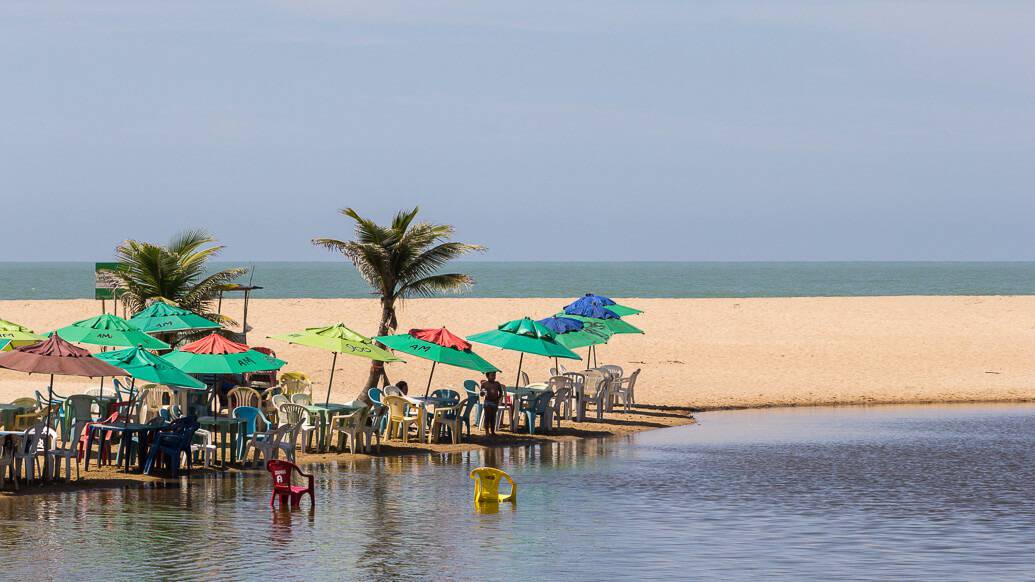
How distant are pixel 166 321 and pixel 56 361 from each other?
6093 millimetres

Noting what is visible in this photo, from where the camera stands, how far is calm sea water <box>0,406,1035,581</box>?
13.2 metres

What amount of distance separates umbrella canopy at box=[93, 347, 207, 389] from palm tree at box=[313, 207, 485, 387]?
10234 mm

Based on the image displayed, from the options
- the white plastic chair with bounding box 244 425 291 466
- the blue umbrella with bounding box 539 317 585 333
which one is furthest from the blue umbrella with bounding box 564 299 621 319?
the white plastic chair with bounding box 244 425 291 466

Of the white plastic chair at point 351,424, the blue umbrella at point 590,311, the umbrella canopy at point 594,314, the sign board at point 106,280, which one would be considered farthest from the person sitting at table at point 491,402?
the sign board at point 106,280

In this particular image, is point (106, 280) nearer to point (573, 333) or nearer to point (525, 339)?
point (525, 339)

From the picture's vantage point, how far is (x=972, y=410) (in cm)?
3105

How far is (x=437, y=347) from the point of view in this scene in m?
23.5

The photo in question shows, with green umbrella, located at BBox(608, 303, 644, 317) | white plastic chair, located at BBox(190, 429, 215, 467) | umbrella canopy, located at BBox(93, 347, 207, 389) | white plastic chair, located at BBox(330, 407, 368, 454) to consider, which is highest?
→ green umbrella, located at BBox(608, 303, 644, 317)

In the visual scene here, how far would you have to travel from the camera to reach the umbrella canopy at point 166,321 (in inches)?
886

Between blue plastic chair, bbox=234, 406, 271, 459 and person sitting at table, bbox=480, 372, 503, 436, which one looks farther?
person sitting at table, bbox=480, 372, 503, 436

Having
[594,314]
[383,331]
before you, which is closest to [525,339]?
[383,331]

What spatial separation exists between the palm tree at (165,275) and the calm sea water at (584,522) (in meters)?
8.36

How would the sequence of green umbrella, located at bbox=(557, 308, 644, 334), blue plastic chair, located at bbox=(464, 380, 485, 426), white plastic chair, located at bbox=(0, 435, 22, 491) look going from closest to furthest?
white plastic chair, located at bbox=(0, 435, 22, 491)
blue plastic chair, located at bbox=(464, 380, 485, 426)
green umbrella, located at bbox=(557, 308, 644, 334)

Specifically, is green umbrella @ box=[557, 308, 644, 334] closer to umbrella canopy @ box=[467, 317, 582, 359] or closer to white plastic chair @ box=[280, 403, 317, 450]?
umbrella canopy @ box=[467, 317, 582, 359]
